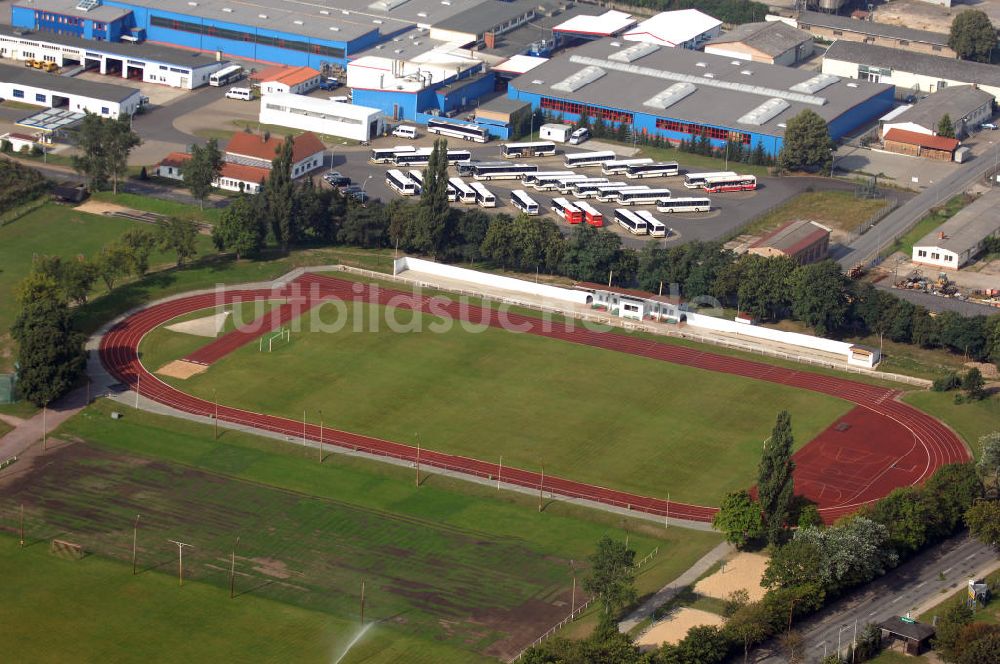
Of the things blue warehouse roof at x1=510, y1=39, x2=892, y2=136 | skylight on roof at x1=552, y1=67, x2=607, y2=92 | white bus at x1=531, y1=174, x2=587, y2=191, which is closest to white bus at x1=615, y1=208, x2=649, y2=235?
white bus at x1=531, y1=174, x2=587, y2=191

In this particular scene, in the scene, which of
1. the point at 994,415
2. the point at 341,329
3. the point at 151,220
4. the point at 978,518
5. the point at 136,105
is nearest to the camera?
the point at 978,518

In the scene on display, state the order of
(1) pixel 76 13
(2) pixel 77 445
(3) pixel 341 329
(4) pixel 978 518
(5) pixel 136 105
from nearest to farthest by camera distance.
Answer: (4) pixel 978 518, (2) pixel 77 445, (3) pixel 341 329, (5) pixel 136 105, (1) pixel 76 13

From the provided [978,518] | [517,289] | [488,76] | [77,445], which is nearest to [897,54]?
[488,76]

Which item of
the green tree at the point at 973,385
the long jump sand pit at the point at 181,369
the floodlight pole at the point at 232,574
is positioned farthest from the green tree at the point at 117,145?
the green tree at the point at 973,385

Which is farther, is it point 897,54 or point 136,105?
point 897,54

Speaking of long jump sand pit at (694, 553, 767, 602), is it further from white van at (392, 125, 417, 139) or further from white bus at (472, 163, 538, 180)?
white van at (392, 125, 417, 139)

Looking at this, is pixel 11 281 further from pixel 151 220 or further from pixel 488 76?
pixel 488 76

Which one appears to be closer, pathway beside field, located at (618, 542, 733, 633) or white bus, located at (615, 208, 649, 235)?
pathway beside field, located at (618, 542, 733, 633)
